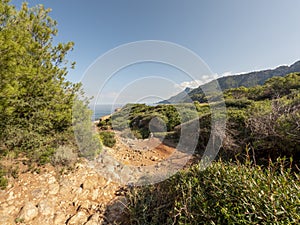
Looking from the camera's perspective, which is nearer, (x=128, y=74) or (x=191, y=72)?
(x=191, y=72)

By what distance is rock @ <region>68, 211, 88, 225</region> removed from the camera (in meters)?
2.15

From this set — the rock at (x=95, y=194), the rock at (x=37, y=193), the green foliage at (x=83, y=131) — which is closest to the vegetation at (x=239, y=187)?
the rock at (x=95, y=194)

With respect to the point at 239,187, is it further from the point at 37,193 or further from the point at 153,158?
the point at 153,158

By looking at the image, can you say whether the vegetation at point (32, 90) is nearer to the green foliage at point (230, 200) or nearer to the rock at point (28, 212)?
the rock at point (28, 212)

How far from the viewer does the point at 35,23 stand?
3.38m

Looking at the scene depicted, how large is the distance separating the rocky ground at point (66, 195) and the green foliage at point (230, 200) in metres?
0.52

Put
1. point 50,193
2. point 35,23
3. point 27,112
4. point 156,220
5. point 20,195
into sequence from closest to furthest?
point 156,220, point 20,195, point 50,193, point 27,112, point 35,23

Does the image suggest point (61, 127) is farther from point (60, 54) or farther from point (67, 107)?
point (60, 54)

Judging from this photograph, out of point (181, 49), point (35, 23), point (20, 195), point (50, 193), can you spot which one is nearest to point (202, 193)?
point (50, 193)

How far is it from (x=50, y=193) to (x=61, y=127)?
5.07 feet

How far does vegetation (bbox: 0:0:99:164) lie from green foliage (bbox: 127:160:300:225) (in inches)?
98.1

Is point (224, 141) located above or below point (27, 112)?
below

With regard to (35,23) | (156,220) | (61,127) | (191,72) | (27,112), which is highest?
(35,23)

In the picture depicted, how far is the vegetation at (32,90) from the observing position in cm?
220
